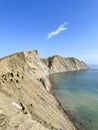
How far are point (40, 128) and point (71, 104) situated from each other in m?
18.7

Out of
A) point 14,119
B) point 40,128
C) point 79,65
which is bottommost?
point 79,65

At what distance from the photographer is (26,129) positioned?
955 centimetres

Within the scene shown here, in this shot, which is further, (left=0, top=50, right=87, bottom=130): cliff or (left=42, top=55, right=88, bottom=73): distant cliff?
(left=42, top=55, right=88, bottom=73): distant cliff

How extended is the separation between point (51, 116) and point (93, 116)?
676 centimetres

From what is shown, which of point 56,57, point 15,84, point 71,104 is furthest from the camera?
point 56,57

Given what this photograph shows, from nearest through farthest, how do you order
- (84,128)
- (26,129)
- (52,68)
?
1. (26,129)
2. (84,128)
3. (52,68)

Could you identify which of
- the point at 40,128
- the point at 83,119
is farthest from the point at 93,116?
the point at 40,128

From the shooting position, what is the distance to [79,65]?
131375 millimetres

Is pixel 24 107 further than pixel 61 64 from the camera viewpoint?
No

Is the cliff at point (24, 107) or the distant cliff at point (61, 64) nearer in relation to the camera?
the cliff at point (24, 107)

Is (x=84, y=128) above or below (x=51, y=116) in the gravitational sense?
below

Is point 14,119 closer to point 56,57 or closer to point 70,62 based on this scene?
point 56,57

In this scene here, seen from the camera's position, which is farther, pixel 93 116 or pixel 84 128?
pixel 93 116

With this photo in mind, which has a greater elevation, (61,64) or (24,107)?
(24,107)
